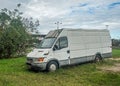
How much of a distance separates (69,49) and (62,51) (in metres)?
0.72

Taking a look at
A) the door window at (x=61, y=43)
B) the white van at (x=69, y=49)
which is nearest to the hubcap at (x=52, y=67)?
the white van at (x=69, y=49)

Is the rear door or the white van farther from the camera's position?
the rear door

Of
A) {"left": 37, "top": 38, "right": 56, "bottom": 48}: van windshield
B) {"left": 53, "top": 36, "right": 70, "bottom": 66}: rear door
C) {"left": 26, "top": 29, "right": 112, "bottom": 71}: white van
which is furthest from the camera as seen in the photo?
{"left": 37, "top": 38, "right": 56, "bottom": 48}: van windshield

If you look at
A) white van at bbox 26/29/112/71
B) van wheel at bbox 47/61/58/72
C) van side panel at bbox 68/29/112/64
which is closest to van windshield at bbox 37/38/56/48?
white van at bbox 26/29/112/71

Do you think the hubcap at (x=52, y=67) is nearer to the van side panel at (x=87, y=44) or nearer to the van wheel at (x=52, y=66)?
the van wheel at (x=52, y=66)

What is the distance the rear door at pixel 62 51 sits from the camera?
13072 millimetres

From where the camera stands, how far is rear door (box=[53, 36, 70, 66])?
13.1m

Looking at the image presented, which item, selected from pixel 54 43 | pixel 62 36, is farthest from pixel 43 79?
pixel 62 36

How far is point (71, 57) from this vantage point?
14.1 meters

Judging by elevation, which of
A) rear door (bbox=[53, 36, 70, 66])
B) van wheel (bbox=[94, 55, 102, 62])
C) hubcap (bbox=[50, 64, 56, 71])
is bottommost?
hubcap (bbox=[50, 64, 56, 71])

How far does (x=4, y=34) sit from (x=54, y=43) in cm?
1016

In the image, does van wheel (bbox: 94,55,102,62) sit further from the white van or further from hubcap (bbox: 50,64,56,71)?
hubcap (bbox: 50,64,56,71)

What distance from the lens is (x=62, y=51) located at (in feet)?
44.0

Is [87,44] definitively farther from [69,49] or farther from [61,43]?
[61,43]
